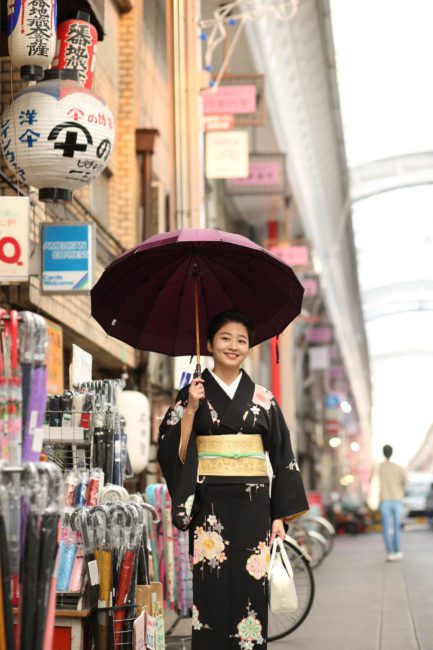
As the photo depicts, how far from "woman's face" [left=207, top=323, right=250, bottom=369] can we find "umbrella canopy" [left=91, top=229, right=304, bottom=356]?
0.36 m

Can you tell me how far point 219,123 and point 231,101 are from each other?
53 cm

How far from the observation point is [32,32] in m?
7.66

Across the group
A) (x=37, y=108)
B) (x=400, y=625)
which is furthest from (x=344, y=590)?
(x=37, y=108)

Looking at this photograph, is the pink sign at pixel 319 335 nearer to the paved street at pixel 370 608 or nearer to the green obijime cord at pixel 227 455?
the paved street at pixel 370 608

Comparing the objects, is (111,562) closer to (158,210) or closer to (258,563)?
(258,563)

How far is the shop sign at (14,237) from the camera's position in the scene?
8109 mm

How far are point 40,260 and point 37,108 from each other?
4.77ft

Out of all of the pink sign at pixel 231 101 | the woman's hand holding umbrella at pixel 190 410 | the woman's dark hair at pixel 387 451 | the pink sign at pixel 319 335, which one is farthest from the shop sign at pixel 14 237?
the pink sign at pixel 319 335

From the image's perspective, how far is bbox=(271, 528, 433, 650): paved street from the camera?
848 cm

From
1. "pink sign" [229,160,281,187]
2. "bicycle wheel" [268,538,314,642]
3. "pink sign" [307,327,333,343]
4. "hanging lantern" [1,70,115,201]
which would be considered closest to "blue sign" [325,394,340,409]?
"pink sign" [307,327,333,343]

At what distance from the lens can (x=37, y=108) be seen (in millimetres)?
8078


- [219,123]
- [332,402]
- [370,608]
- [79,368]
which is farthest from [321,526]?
[332,402]

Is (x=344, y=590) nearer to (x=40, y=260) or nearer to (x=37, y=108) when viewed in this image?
(x=40, y=260)

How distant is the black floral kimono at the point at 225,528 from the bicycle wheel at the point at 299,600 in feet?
10.9
